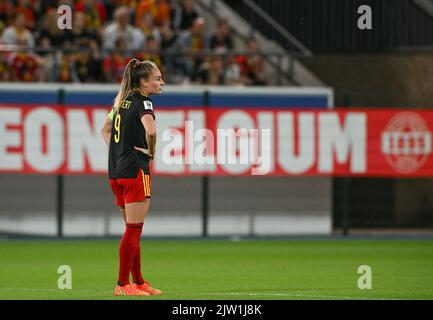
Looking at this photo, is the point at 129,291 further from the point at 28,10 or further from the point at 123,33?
the point at 28,10

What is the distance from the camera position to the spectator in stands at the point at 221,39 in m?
24.6

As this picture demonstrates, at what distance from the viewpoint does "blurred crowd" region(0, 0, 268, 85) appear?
23.2m

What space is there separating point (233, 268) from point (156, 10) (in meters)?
9.70

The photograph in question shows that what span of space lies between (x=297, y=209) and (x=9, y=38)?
632cm

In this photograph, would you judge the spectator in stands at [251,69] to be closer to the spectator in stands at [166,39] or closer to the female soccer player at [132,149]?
the spectator in stands at [166,39]

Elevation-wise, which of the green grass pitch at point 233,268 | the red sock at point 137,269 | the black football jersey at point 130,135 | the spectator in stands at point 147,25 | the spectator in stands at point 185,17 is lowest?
the green grass pitch at point 233,268

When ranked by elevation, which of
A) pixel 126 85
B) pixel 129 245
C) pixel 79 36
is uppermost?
pixel 79 36

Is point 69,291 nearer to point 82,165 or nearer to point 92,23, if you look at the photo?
point 82,165

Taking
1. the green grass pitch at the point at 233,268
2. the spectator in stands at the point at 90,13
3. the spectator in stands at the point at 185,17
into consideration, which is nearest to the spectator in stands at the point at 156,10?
the spectator in stands at the point at 185,17

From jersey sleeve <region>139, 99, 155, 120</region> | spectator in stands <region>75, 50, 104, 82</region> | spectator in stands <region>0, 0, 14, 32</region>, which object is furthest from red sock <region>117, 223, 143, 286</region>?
spectator in stands <region>0, 0, 14, 32</region>

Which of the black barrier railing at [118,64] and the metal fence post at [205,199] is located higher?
the black barrier railing at [118,64]

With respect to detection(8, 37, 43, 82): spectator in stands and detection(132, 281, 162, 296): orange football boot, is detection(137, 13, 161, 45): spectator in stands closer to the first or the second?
detection(8, 37, 43, 82): spectator in stands

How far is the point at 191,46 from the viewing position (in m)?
24.9

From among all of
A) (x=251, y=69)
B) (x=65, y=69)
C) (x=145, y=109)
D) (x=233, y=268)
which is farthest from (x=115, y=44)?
(x=145, y=109)
